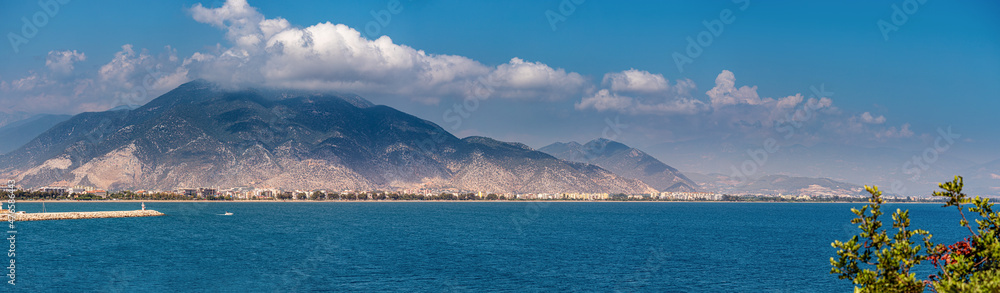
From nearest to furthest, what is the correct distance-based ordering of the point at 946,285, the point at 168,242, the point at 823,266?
the point at 946,285, the point at 823,266, the point at 168,242

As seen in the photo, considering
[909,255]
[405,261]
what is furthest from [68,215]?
[909,255]

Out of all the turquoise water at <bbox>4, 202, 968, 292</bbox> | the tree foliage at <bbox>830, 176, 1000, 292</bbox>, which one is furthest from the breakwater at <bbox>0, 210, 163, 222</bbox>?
→ the tree foliage at <bbox>830, 176, 1000, 292</bbox>

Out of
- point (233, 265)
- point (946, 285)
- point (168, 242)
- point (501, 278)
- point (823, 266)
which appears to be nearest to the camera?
point (946, 285)

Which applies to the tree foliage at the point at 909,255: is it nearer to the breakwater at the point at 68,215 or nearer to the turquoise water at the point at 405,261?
the turquoise water at the point at 405,261

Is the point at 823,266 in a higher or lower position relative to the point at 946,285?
lower

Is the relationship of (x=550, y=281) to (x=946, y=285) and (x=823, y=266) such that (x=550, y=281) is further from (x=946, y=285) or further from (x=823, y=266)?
(x=946, y=285)

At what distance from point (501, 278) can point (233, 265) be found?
2796cm

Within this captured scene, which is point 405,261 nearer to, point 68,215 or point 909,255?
point 909,255

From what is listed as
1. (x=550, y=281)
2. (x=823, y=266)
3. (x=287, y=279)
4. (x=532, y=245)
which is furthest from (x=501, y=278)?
(x=823, y=266)

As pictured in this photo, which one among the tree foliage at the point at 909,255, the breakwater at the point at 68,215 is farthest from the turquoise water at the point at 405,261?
the tree foliage at the point at 909,255

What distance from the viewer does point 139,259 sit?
7025cm

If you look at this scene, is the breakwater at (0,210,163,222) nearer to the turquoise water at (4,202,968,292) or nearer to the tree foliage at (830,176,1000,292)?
the turquoise water at (4,202,968,292)

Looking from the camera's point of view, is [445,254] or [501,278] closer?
[501,278]

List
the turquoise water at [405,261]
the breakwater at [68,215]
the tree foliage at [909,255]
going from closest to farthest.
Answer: the tree foliage at [909,255] → the turquoise water at [405,261] → the breakwater at [68,215]
